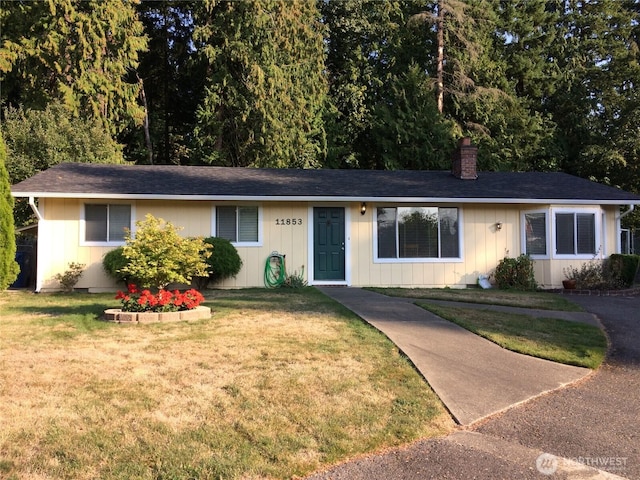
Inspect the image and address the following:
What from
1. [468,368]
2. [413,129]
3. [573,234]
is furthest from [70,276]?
[413,129]

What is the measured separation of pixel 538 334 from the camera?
23.8ft

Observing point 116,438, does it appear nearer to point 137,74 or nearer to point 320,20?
point 137,74

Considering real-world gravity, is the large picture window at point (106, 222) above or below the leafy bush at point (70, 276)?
above

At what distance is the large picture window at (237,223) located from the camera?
13.2 m

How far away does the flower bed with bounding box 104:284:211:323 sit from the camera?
25.3ft

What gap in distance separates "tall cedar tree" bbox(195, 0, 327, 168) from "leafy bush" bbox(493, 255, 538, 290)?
1170 centimetres

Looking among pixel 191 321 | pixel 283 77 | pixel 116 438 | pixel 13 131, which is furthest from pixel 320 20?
pixel 116 438

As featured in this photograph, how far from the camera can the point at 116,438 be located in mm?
3666

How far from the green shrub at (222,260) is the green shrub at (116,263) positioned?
190cm

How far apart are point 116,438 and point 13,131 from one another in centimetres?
1782

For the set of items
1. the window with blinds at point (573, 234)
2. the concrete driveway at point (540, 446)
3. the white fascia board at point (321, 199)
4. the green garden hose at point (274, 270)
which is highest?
the white fascia board at point (321, 199)

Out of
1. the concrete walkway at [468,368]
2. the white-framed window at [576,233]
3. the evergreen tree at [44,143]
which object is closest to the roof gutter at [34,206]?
the evergreen tree at [44,143]

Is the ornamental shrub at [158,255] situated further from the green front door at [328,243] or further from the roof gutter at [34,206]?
the green front door at [328,243]

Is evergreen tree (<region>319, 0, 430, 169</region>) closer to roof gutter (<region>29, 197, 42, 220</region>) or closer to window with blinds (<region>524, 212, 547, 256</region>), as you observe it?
window with blinds (<region>524, 212, 547, 256</region>)
